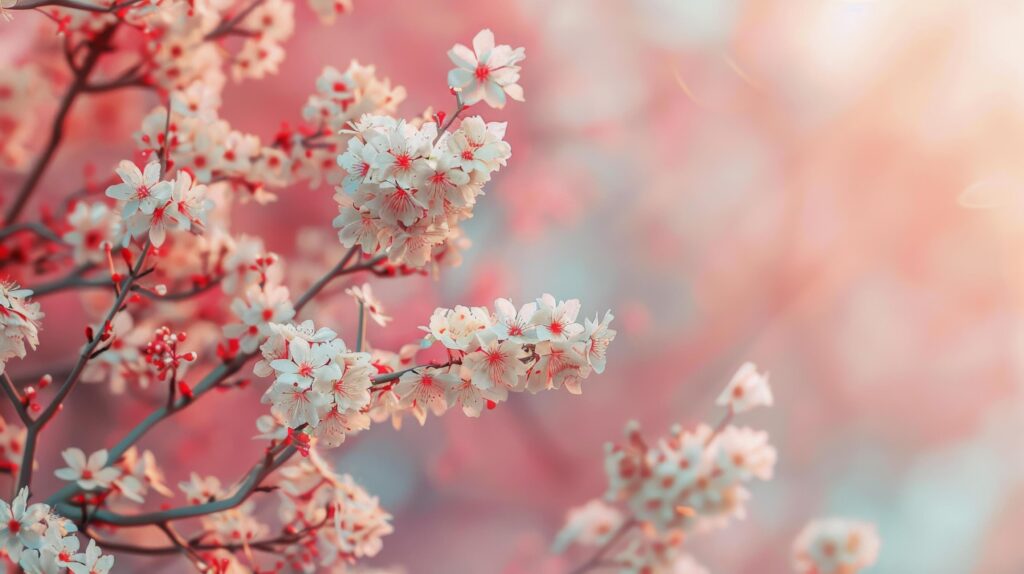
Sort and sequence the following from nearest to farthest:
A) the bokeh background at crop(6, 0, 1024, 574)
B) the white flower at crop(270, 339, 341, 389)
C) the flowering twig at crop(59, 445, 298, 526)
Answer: the white flower at crop(270, 339, 341, 389) < the flowering twig at crop(59, 445, 298, 526) < the bokeh background at crop(6, 0, 1024, 574)

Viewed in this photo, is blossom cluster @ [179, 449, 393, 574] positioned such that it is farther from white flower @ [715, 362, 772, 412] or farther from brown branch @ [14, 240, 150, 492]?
white flower @ [715, 362, 772, 412]

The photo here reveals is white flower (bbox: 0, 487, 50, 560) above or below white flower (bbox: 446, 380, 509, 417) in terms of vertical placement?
below

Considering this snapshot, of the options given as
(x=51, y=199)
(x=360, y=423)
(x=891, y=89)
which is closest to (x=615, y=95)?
(x=891, y=89)

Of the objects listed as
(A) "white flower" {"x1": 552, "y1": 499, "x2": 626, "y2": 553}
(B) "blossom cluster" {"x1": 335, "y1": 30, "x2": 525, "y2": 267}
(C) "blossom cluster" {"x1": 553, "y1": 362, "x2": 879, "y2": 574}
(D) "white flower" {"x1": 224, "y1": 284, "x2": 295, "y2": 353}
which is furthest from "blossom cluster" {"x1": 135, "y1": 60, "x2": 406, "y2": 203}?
(A) "white flower" {"x1": 552, "y1": 499, "x2": 626, "y2": 553}

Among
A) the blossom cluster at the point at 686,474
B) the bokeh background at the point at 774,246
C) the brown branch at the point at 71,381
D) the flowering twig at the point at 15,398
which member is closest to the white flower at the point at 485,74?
the brown branch at the point at 71,381

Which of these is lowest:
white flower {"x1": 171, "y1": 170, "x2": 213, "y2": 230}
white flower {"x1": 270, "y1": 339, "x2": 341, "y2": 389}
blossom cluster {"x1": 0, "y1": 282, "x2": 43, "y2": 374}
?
white flower {"x1": 270, "y1": 339, "x2": 341, "y2": 389}

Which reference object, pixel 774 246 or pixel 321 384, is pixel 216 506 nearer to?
pixel 321 384

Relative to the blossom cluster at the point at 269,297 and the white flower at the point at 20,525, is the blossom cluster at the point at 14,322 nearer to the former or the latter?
the blossom cluster at the point at 269,297

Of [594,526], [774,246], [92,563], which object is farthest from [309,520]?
[774,246]
